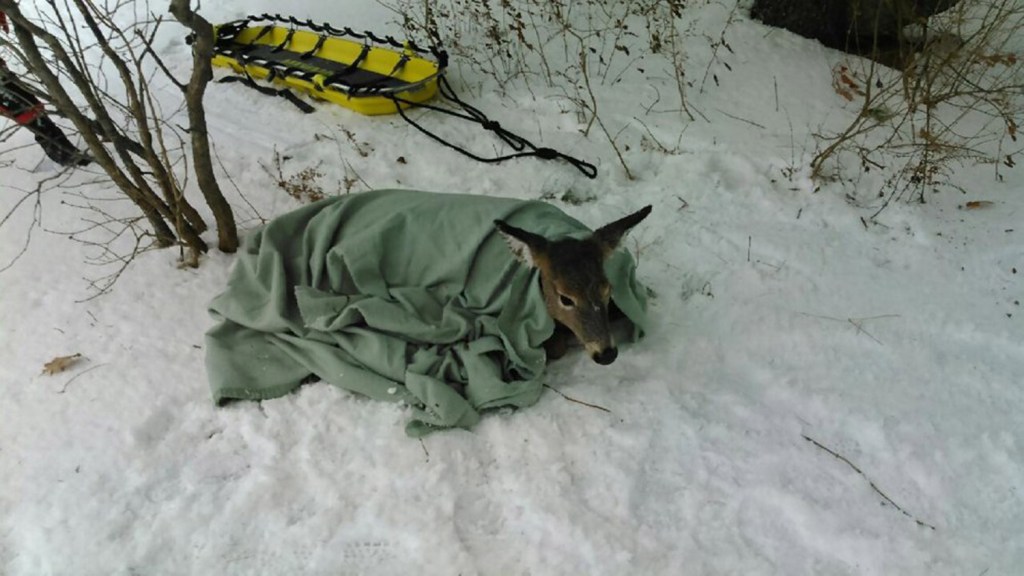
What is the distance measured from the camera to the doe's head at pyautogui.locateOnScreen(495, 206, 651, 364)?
337 cm

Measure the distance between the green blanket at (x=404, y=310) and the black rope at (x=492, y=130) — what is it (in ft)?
4.68

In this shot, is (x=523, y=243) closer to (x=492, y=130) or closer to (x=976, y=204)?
(x=492, y=130)

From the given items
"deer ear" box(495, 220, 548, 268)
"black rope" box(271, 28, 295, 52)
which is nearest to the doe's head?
"deer ear" box(495, 220, 548, 268)

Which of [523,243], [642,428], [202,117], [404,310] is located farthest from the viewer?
[202,117]

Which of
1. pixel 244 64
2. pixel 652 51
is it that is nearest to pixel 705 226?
pixel 652 51

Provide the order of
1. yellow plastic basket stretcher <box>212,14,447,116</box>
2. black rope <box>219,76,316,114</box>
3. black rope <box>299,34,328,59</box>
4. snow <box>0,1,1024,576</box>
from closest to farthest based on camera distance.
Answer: snow <box>0,1,1024,576</box> → yellow plastic basket stretcher <box>212,14,447,116</box> → black rope <box>219,76,316,114</box> → black rope <box>299,34,328,59</box>

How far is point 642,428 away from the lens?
3.34m

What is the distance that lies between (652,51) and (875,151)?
2322mm

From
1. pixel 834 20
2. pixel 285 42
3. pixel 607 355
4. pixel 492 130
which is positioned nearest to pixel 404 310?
pixel 607 355

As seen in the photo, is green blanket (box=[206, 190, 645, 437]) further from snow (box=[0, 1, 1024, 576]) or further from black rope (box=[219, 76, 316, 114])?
black rope (box=[219, 76, 316, 114])

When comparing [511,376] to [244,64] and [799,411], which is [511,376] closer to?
[799,411]

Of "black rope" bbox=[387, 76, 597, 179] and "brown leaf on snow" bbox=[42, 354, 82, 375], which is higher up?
"black rope" bbox=[387, 76, 597, 179]

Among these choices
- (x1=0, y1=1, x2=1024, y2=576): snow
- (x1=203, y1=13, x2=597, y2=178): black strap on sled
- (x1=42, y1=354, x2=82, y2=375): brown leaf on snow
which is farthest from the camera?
(x1=203, y1=13, x2=597, y2=178): black strap on sled

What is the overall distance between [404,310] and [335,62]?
3592 mm
